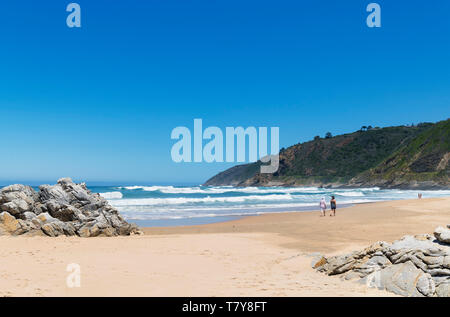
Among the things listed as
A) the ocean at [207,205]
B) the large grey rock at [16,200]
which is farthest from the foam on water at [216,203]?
the large grey rock at [16,200]

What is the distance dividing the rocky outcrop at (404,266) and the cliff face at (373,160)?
252 feet

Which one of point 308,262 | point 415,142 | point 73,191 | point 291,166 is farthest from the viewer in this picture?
point 291,166

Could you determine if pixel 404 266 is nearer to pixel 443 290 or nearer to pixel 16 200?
pixel 443 290

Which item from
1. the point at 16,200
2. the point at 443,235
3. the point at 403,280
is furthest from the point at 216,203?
the point at 403,280

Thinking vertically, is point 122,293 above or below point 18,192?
below

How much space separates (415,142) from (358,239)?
92.5m

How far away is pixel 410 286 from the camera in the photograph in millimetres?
6672

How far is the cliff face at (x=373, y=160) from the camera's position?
83.1 m

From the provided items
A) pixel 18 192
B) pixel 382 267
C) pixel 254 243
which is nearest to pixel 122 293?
pixel 382 267

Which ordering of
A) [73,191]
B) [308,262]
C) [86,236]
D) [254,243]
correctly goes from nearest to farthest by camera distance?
1. [308,262]
2. [254,243]
3. [86,236]
4. [73,191]

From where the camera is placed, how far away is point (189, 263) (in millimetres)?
9734

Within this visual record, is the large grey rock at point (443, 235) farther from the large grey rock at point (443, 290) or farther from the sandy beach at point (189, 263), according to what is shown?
the sandy beach at point (189, 263)

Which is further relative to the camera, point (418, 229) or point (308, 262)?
point (418, 229)
